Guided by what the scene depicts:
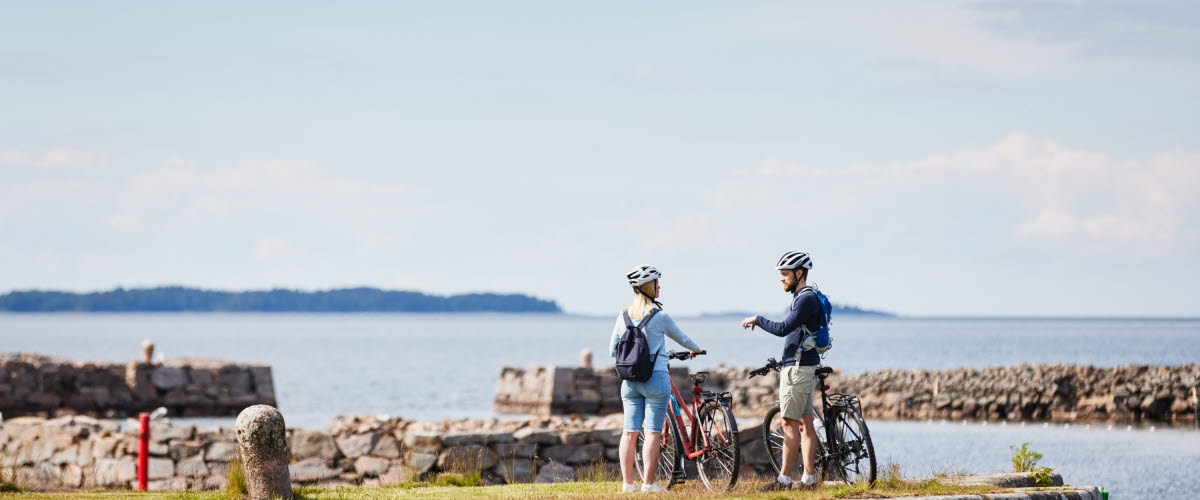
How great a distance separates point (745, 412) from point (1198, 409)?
13595 millimetres

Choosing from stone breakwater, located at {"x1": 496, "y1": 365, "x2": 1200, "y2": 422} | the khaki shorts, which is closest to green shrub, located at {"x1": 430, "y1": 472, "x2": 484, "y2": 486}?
the khaki shorts

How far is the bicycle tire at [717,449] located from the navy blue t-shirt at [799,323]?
884 millimetres

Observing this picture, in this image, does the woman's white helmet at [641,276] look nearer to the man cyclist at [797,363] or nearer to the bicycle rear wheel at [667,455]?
the man cyclist at [797,363]

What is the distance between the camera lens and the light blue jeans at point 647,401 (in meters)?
11.3

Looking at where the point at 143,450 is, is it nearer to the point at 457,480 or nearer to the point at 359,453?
the point at 359,453

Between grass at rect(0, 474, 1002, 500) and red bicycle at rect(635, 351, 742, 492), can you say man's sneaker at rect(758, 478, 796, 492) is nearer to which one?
grass at rect(0, 474, 1002, 500)

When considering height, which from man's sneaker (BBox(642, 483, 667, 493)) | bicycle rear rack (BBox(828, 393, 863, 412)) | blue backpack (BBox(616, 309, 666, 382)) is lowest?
man's sneaker (BBox(642, 483, 667, 493))

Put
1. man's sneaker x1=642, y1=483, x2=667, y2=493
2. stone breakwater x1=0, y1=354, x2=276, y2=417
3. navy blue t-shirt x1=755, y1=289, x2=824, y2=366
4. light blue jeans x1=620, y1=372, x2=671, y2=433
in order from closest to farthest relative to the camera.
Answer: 1. navy blue t-shirt x1=755, y1=289, x2=824, y2=366
2. light blue jeans x1=620, y1=372, x2=671, y2=433
3. man's sneaker x1=642, y1=483, x2=667, y2=493
4. stone breakwater x1=0, y1=354, x2=276, y2=417

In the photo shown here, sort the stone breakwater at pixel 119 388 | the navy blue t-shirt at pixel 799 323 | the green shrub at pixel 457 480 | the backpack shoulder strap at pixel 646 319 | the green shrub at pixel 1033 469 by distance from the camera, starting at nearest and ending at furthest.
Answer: the navy blue t-shirt at pixel 799 323
the backpack shoulder strap at pixel 646 319
the green shrub at pixel 1033 469
the green shrub at pixel 457 480
the stone breakwater at pixel 119 388

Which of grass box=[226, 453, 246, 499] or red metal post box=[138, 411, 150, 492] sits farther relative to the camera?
red metal post box=[138, 411, 150, 492]

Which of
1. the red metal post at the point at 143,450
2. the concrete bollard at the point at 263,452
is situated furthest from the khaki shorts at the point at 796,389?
the red metal post at the point at 143,450

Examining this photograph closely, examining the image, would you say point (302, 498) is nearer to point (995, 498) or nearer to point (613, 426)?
point (995, 498)

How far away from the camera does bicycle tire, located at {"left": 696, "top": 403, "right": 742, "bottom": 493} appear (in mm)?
11789

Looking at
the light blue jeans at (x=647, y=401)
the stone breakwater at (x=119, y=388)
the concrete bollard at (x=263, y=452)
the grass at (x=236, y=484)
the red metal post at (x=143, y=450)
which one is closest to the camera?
the light blue jeans at (x=647, y=401)
